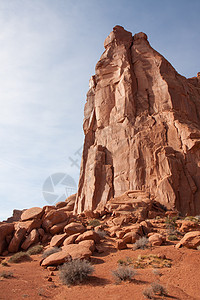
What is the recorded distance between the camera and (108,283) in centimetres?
866

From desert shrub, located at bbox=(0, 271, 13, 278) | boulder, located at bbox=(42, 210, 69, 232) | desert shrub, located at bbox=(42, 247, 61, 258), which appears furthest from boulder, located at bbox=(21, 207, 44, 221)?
desert shrub, located at bbox=(0, 271, 13, 278)

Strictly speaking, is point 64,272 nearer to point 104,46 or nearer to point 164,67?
point 164,67

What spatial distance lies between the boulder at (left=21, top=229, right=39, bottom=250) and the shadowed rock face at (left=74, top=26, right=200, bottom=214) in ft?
36.0

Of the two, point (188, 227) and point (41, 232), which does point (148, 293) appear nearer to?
point (188, 227)

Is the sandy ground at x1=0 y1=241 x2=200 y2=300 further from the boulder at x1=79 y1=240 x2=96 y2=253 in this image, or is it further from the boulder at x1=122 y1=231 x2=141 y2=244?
the boulder at x1=122 y1=231 x2=141 y2=244

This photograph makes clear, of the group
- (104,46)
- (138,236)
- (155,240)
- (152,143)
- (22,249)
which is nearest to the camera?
(155,240)

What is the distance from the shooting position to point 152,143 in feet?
87.1

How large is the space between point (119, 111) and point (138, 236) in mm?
21284

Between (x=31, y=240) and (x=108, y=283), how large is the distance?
348 inches

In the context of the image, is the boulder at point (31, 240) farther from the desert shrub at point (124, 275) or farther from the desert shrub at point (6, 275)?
the desert shrub at point (124, 275)

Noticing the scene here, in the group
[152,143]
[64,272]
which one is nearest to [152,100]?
[152,143]

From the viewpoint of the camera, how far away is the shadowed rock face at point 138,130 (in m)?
24.0

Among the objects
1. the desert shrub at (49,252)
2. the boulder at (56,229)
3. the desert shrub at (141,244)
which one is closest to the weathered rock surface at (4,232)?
the boulder at (56,229)

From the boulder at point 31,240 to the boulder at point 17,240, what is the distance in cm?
35
